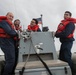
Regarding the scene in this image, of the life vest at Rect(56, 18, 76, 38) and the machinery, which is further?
the life vest at Rect(56, 18, 76, 38)

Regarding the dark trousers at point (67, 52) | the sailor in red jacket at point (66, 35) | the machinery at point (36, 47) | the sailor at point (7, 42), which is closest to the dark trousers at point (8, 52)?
the sailor at point (7, 42)

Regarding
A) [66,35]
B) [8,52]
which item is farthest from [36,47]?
[66,35]

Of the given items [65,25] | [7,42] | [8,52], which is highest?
[65,25]

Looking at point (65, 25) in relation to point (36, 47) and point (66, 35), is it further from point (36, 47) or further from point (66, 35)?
point (36, 47)

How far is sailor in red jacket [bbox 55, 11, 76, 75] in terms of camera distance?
520 centimetres

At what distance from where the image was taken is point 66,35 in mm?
5195

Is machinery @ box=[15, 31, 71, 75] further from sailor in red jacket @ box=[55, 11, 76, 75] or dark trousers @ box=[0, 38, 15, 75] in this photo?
sailor in red jacket @ box=[55, 11, 76, 75]

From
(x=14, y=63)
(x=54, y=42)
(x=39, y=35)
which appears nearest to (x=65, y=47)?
(x=54, y=42)

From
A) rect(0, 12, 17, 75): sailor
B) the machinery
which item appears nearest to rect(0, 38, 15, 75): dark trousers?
rect(0, 12, 17, 75): sailor

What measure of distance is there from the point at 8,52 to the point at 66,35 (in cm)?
127

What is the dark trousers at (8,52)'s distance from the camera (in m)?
4.85

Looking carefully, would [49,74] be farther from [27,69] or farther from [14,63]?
[14,63]

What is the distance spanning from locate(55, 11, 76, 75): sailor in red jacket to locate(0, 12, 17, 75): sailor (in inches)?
38.3

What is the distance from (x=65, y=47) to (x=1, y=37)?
1.38m
